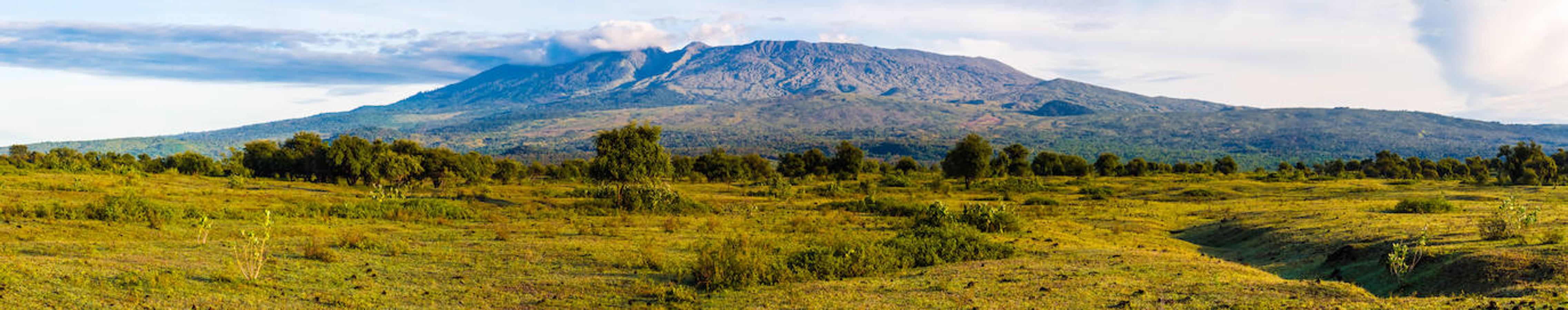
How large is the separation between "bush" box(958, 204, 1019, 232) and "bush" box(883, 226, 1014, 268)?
18.6ft

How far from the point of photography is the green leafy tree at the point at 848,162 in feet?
314

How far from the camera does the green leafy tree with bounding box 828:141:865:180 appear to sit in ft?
314

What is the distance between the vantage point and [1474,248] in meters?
16.8

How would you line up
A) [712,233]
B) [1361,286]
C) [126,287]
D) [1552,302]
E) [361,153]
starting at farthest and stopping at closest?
[361,153], [712,233], [1361,286], [126,287], [1552,302]

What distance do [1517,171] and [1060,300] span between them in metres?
70.3

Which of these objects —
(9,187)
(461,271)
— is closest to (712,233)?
(461,271)

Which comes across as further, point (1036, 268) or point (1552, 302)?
point (1036, 268)

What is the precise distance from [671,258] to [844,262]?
541cm

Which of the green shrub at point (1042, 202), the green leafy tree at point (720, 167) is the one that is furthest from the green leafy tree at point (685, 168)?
the green shrub at point (1042, 202)

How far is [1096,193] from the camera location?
58.8 meters

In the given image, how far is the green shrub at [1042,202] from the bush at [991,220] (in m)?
21.1

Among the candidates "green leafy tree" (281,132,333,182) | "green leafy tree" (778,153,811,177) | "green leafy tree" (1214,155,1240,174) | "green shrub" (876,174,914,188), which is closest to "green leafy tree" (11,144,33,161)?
"green leafy tree" (281,132,333,182)

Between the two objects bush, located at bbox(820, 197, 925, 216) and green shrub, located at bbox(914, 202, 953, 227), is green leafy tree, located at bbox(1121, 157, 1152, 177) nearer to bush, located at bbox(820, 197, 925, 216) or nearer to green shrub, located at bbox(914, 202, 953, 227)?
bush, located at bbox(820, 197, 925, 216)

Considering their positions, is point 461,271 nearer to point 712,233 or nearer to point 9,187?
point 712,233
